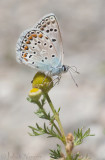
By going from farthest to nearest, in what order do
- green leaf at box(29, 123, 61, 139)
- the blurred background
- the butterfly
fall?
the blurred background → the butterfly → green leaf at box(29, 123, 61, 139)

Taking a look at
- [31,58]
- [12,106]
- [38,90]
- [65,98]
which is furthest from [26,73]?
[38,90]

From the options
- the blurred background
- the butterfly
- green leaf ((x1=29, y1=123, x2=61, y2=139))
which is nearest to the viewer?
green leaf ((x1=29, y1=123, x2=61, y2=139))

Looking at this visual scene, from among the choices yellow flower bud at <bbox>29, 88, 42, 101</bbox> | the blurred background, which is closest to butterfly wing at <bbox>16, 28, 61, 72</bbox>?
yellow flower bud at <bbox>29, 88, 42, 101</bbox>

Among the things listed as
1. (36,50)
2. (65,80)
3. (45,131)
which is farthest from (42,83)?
(65,80)

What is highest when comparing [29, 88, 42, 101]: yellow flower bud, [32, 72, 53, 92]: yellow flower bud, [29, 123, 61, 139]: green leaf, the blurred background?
the blurred background

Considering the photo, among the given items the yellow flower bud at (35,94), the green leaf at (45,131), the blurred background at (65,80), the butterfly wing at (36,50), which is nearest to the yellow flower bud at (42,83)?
the yellow flower bud at (35,94)

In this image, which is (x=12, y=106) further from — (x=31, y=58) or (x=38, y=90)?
(x=38, y=90)

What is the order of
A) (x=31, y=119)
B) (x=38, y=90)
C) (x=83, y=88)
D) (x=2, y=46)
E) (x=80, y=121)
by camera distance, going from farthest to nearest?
(x=2, y=46)
(x=83, y=88)
(x=31, y=119)
(x=80, y=121)
(x=38, y=90)

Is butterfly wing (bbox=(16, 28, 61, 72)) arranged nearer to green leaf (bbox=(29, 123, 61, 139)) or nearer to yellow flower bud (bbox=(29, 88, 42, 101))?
yellow flower bud (bbox=(29, 88, 42, 101))
